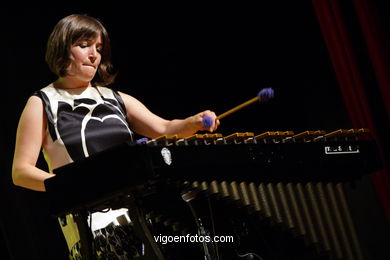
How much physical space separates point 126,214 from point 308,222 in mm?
746

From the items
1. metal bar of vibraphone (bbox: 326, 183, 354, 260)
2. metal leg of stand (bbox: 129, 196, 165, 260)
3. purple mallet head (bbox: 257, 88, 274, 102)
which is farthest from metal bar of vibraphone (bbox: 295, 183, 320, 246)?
metal leg of stand (bbox: 129, 196, 165, 260)

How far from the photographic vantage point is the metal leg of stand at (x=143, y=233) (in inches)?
80.2

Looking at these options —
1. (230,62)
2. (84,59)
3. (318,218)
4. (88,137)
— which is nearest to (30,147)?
(88,137)

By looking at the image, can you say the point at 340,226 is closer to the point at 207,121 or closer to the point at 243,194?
the point at 243,194

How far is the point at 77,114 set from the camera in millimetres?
2467

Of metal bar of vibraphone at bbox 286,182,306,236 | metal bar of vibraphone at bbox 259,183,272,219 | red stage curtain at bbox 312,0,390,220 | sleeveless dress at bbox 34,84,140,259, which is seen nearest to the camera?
sleeveless dress at bbox 34,84,140,259

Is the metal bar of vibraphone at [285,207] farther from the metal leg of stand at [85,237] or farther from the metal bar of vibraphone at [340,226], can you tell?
the metal leg of stand at [85,237]

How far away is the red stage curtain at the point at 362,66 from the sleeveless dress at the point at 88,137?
1498 millimetres

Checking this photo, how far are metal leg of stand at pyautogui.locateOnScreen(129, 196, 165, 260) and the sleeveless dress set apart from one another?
0.40ft

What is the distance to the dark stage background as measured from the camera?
391cm

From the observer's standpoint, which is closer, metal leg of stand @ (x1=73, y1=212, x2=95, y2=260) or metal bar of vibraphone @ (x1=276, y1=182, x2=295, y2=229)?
metal leg of stand @ (x1=73, y1=212, x2=95, y2=260)

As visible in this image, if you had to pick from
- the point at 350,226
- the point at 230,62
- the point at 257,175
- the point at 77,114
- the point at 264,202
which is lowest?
the point at 350,226

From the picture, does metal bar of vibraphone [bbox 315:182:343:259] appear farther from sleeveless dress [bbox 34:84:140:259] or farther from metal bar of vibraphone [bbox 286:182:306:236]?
sleeveless dress [bbox 34:84:140:259]

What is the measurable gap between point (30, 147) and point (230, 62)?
198 centimetres
